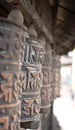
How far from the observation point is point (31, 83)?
3.53 feet

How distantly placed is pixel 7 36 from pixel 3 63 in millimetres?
72

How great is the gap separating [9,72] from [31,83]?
0.28 m

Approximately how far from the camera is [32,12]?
1365mm

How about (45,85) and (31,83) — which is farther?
(45,85)

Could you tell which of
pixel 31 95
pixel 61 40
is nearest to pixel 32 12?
pixel 31 95

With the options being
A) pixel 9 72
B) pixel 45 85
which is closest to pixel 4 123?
pixel 9 72

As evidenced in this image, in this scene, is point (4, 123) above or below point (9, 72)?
below

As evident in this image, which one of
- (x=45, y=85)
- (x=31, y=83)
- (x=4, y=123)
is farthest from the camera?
(x=45, y=85)

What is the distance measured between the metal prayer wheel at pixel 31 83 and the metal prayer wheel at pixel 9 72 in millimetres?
184

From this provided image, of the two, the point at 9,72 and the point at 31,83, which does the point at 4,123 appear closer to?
the point at 9,72

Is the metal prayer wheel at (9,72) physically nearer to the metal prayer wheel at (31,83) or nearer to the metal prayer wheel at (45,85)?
the metal prayer wheel at (31,83)

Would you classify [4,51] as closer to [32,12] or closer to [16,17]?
[16,17]

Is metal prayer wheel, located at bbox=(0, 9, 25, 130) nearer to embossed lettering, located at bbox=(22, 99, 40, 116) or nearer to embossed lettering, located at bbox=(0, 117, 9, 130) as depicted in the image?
embossed lettering, located at bbox=(0, 117, 9, 130)

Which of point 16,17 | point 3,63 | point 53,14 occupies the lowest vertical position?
point 3,63
